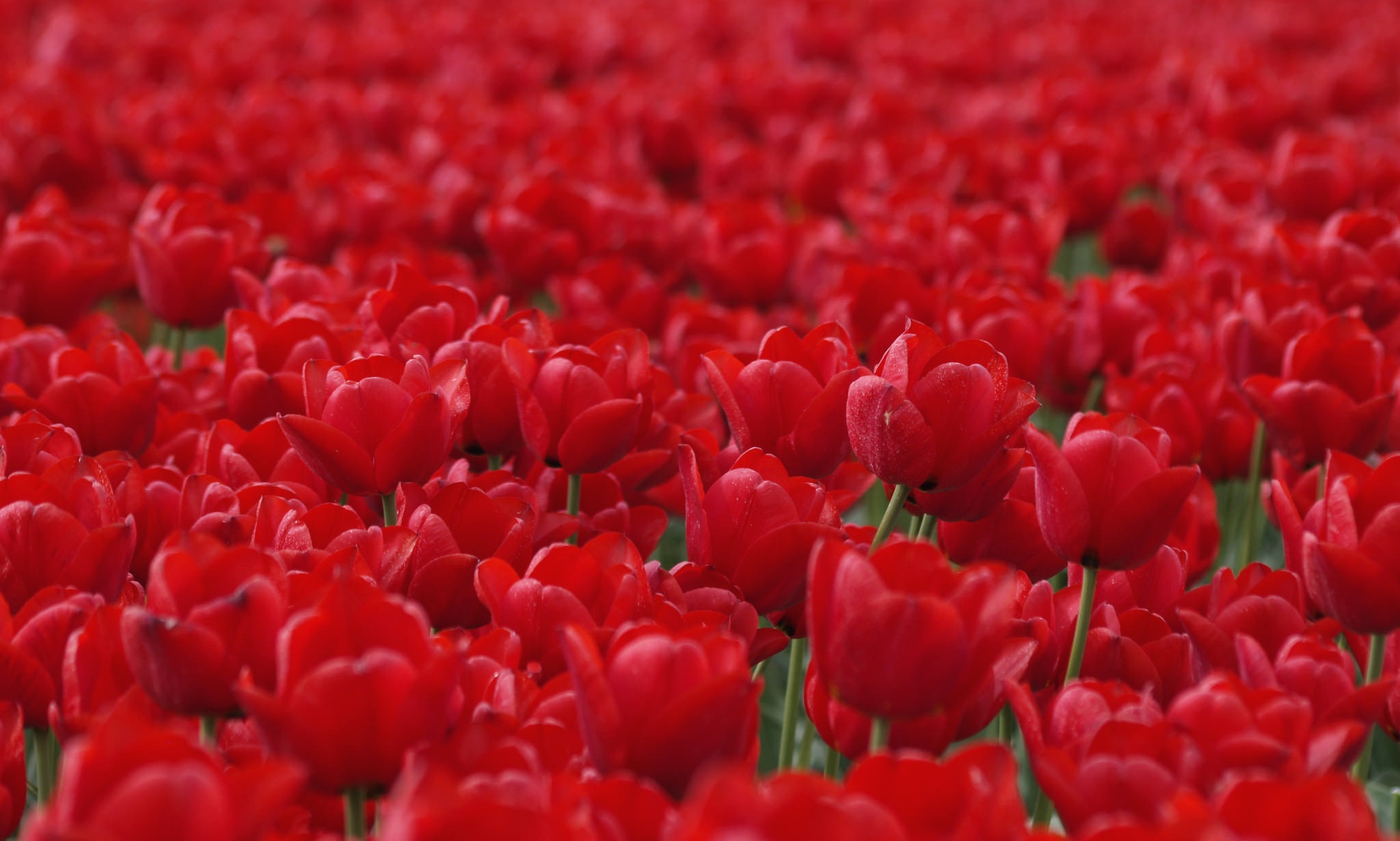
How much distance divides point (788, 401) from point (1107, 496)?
0.99 feet

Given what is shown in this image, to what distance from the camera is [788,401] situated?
140 centimetres

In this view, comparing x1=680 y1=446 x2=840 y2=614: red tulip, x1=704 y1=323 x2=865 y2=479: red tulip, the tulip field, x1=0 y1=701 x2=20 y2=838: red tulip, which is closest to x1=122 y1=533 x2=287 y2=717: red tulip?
the tulip field

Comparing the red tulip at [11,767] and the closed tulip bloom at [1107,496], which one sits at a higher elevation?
the closed tulip bloom at [1107,496]

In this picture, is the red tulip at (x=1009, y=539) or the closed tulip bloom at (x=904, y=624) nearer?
the closed tulip bloom at (x=904, y=624)

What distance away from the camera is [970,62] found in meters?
4.74

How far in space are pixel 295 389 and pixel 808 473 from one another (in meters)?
0.57

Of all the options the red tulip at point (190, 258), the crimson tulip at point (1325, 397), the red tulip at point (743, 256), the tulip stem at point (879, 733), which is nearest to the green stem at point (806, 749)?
the tulip stem at point (879, 733)

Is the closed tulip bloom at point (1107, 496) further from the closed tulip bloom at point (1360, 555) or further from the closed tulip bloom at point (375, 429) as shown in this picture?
the closed tulip bloom at point (375, 429)

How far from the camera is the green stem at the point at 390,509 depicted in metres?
1.40

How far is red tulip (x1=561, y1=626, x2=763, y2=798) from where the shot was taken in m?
0.95

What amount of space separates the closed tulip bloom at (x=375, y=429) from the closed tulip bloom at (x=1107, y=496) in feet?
1.71

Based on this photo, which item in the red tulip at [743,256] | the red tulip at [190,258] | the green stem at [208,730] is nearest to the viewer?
the green stem at [208,730]

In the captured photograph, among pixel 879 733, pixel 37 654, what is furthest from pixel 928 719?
pixel 37 654

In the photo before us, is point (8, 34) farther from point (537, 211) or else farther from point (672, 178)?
point (537, 211)
